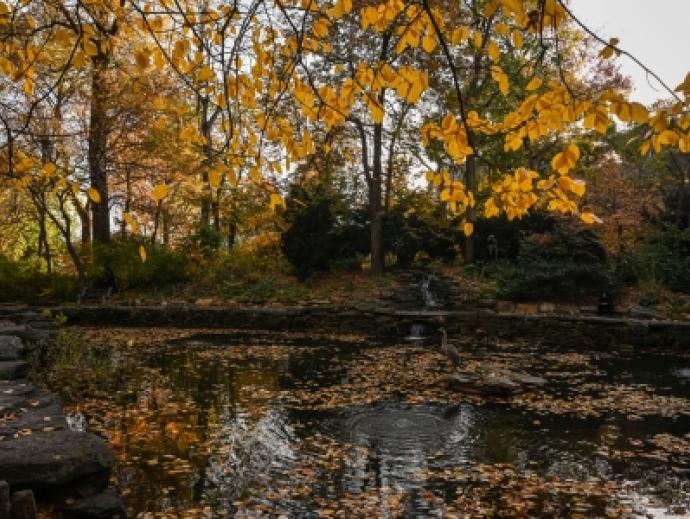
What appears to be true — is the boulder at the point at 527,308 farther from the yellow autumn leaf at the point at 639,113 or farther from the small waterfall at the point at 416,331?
the yellow autumn leaf at the point at 639,113

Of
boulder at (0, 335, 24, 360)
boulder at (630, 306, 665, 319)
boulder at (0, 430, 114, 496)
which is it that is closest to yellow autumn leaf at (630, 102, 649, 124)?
boulder at (0, 430, 114, 496)

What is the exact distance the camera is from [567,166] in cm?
280

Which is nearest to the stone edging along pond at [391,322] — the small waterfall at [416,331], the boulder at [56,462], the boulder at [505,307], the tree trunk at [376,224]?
the small waterfall at [416,331]

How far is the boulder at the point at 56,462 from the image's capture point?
13.0 feet

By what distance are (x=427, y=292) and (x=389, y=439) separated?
36.5ft

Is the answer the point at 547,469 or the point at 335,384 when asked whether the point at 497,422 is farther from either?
the point at 335,384

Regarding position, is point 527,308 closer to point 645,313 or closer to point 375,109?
point 645,313

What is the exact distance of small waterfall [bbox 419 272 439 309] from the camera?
16.5m

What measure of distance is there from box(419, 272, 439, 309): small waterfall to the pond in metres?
5.38

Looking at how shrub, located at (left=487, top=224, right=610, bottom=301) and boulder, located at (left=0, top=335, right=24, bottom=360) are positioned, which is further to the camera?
shrub, located at (left=487, top=224, right=610, bottom=301)

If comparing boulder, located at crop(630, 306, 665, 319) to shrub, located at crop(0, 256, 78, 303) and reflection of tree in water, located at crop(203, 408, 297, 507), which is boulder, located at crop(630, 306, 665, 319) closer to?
reflection of tree in water, located at crop(203, 408, 297, 507)

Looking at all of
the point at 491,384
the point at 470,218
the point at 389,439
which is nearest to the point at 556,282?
the point at 470,218

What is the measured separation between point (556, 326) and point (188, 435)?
9.73 meters

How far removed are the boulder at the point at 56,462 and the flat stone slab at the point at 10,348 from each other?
367 centimetres
